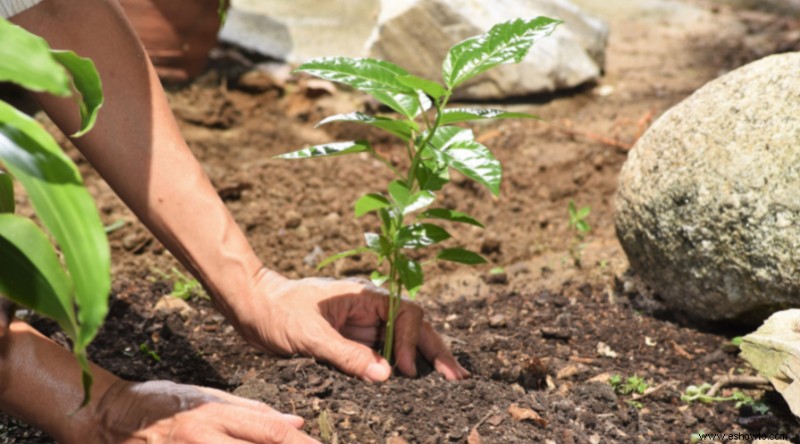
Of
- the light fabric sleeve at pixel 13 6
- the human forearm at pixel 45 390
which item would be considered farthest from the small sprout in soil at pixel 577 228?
the light fabric sleeve at pixel 13 6

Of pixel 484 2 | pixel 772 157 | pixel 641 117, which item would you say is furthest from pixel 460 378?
pixel 484 2

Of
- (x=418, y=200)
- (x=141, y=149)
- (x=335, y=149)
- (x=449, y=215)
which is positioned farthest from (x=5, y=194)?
(x=449, y=215)

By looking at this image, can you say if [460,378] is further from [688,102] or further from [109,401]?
[688,102]

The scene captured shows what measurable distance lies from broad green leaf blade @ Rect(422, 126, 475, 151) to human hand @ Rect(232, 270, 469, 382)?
45cm

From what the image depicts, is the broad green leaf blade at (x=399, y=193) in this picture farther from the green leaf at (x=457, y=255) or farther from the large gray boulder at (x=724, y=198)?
the large gray boulder at (x=724, y=198)

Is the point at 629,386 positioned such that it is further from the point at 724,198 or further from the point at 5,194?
the point at 5,194

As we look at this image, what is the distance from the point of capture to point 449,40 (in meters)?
4.52

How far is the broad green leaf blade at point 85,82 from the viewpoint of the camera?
4.34ft

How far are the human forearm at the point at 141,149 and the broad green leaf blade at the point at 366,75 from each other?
45cm

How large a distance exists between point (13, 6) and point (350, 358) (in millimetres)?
1047

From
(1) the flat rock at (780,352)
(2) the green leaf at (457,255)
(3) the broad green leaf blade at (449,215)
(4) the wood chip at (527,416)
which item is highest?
(3) the broad green leaf blade at (449,215)

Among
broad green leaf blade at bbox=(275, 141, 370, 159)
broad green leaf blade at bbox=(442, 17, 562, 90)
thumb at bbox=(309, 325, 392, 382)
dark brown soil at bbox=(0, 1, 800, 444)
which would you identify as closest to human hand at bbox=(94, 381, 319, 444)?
dark brown soil at bbox=(0, 1, 800, 444)

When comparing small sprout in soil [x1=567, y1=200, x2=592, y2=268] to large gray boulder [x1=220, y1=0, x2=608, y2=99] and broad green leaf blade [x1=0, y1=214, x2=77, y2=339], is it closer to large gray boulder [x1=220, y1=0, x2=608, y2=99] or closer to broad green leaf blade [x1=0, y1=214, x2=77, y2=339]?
large gray boulder [x1=220, y1=0, x2=608, y2=99]

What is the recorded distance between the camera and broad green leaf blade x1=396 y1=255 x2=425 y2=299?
2.01 meters
